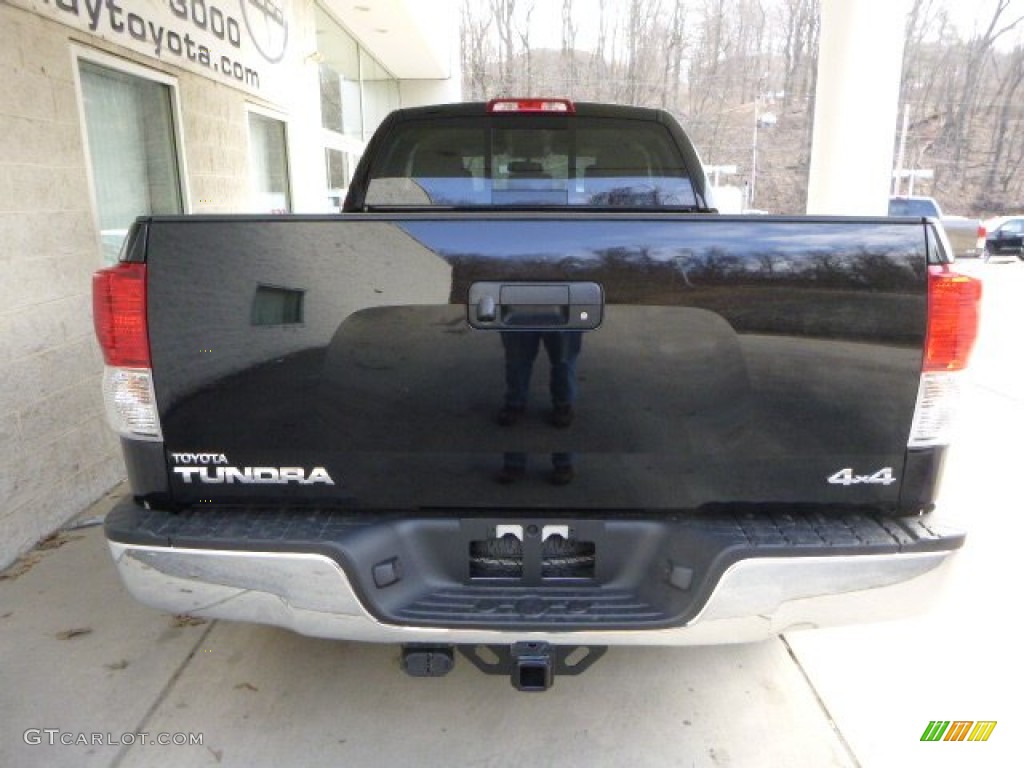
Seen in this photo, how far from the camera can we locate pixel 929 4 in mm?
52469

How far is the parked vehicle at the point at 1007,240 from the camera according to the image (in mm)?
24109

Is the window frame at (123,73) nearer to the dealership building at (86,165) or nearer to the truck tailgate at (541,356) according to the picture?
the dealership building at (86,165)

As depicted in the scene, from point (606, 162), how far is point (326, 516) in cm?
233

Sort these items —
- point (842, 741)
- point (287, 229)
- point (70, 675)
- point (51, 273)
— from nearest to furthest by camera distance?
point (287, 229) → point (842, 741) → point (70, 675) → point (51, 273)

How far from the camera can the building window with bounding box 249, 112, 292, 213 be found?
734 cm

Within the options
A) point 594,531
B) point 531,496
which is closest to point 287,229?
point 531,496

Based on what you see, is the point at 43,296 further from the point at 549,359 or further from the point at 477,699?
the point at 549,359

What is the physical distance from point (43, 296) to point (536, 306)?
10.4ft

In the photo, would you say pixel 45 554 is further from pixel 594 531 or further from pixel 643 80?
pixel 643 80

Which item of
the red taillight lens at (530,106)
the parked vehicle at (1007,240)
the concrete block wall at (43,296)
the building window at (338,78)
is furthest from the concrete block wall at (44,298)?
the parked vehicle at (1007,240)

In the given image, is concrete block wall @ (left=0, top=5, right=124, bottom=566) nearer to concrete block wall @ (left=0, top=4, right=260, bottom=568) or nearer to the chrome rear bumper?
concrete block wall @ (left=0, top=4, right=260, bottom=568)

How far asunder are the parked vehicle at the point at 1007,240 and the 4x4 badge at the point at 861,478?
27128mm

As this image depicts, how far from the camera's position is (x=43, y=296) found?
3873mm

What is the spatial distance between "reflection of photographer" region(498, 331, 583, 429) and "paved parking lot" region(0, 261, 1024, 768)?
1.18 meters
